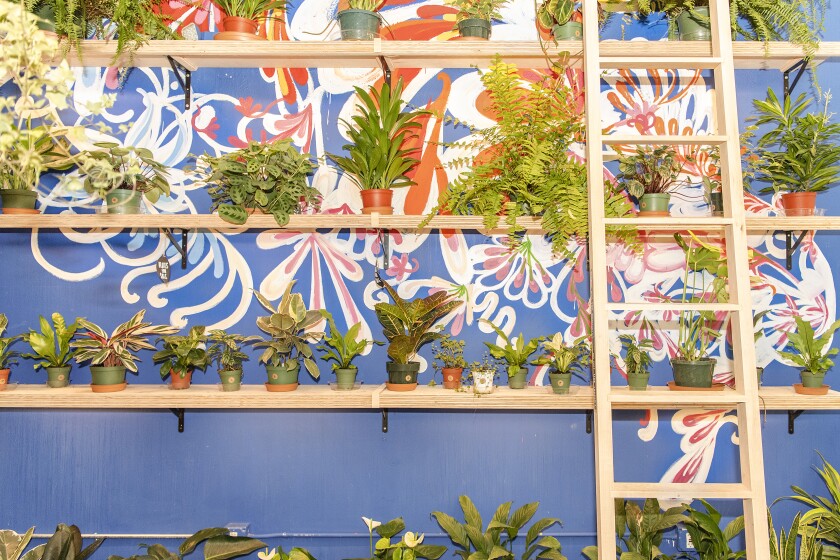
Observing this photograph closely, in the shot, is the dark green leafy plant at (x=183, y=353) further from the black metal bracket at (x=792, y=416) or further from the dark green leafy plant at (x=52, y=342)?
the black metal bracket at (x=792, y=416)

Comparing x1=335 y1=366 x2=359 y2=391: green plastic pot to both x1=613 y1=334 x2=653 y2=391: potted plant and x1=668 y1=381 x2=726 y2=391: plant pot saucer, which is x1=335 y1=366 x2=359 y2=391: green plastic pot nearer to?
x1=613 y1=334 x2=653 y2=391: potted plant

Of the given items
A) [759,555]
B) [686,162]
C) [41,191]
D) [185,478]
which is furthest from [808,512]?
[41,191]

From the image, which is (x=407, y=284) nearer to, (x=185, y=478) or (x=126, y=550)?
(x=185, y=478)

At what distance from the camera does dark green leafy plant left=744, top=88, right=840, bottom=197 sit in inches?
105

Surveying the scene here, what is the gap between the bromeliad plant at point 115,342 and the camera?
2652 mm

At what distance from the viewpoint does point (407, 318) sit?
2648 mm

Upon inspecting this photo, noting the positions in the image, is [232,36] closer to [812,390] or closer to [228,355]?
[228,355]

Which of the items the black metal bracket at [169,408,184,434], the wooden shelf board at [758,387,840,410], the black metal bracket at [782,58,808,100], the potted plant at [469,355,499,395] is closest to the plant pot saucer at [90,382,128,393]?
the black metal bracket at [169,408,184,434]

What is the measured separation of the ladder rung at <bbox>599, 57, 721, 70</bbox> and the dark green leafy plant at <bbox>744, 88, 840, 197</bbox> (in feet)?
1.26

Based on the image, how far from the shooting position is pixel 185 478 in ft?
9.40

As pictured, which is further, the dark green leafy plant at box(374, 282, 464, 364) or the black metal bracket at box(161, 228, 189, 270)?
the black metal bracket at box(161, 228, 189, 270)

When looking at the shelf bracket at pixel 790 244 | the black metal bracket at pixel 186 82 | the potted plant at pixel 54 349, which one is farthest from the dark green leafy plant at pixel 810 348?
the potted plant at pixel 54 349

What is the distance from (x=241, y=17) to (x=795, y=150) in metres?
2.39

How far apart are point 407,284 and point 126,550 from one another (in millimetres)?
1680
